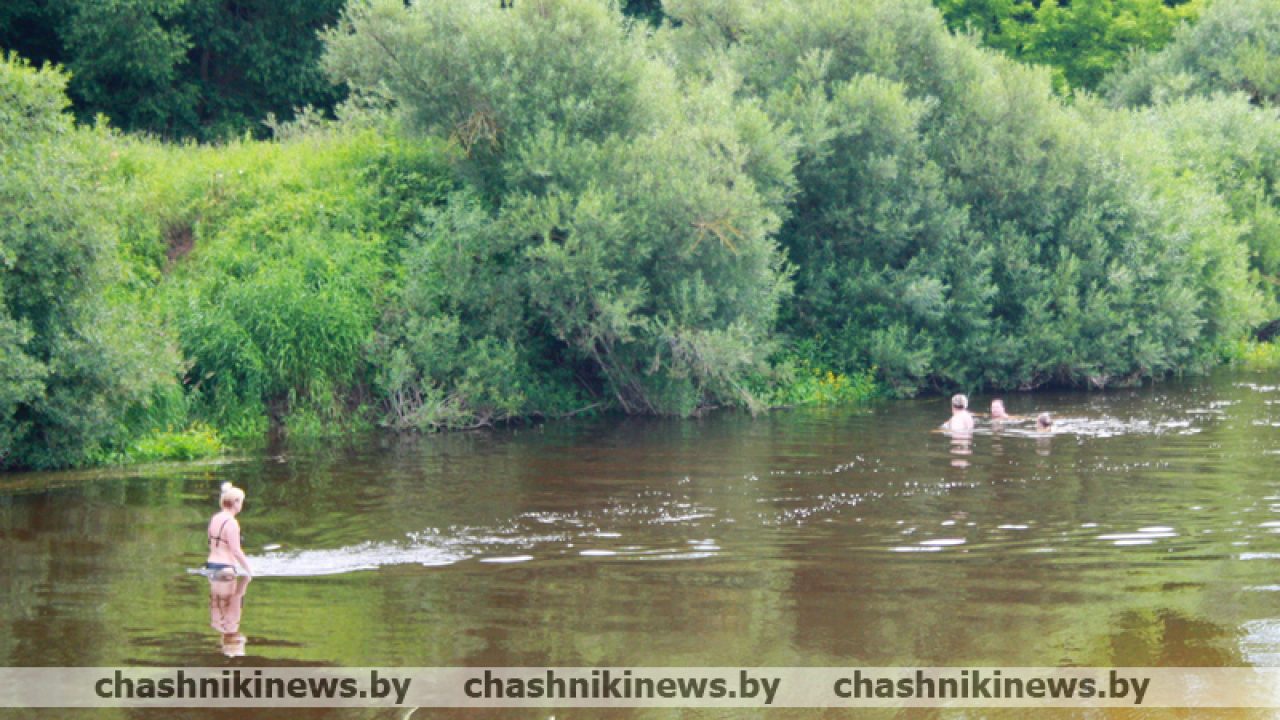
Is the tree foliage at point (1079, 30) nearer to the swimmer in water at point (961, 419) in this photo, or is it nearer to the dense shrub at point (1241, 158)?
the dense shrub at point (1241, 158)

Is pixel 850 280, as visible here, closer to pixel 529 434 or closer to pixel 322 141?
pixel 529 434

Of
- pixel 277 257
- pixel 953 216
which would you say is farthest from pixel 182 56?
pixel 953 216

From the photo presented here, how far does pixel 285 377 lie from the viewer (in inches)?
1061

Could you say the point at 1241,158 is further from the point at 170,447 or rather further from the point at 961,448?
the point at 170,447

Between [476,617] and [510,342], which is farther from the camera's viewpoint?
[510,342]

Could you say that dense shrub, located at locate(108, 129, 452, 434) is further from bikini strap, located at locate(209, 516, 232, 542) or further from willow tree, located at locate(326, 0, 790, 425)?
bikini strap, located at locate(209, 516, 232, 542)

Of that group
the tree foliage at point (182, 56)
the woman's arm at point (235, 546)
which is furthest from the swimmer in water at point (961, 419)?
the tree foliage at point (182, 56)

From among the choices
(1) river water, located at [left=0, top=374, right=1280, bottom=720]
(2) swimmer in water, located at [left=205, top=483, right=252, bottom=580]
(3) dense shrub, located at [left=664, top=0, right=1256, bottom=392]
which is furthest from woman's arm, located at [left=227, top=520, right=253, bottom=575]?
(3) dense shrub, located at [left=664, top=0, right=1256, bottom=392]

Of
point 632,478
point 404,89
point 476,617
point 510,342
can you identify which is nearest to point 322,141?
point 404,89

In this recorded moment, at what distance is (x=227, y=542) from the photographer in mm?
15273

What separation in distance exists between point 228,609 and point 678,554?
511 centimetres

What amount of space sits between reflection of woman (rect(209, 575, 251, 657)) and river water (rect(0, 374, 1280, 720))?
4.2 inches

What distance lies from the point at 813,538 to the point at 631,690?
6299 millimetres

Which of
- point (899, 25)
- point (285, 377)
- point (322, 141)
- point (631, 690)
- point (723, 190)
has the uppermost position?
point (899, 25)
